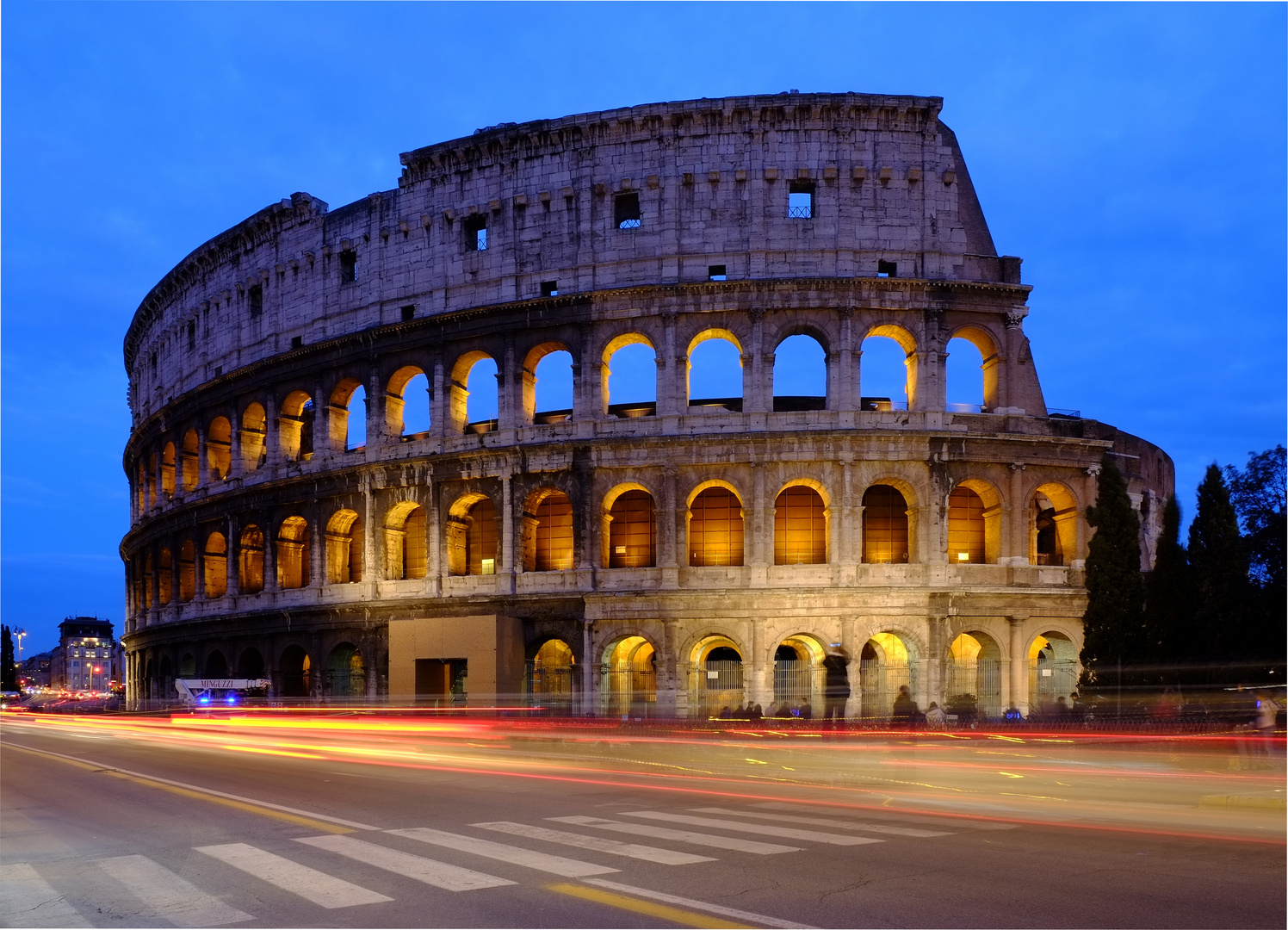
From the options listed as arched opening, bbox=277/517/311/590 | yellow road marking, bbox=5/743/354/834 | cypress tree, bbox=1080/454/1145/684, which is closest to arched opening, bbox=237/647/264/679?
arched opening, bbox=277/517/311/590

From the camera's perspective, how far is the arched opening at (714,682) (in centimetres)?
2977

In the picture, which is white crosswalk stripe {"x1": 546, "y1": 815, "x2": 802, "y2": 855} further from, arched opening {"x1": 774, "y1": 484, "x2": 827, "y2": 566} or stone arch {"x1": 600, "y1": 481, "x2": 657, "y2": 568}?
stone arch {"x1": 600, "y1": 481, "x2": 657, "y2": 568}

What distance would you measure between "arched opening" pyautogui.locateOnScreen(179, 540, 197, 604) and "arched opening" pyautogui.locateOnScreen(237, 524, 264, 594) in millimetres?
3547

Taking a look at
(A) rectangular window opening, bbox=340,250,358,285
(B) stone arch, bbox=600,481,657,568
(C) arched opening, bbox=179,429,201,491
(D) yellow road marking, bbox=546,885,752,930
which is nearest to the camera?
(D) yellow road marking, bbox=546,885,752,930

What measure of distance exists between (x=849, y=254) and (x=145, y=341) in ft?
111

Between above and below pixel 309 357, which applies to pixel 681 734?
below

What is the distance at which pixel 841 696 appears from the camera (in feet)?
97.0

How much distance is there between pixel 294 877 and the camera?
27.8 ft

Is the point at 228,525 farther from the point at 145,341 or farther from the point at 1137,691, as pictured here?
the point at 1137,691

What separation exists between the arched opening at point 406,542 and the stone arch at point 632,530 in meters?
6.00

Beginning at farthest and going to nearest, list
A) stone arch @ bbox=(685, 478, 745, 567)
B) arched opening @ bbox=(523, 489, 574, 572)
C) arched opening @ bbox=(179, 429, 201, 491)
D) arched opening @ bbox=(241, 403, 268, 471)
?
arched opening @ bbox=(179, 429, 201, 491) → arched opening @ bbox=(241, 403, 268, 471) → arched opening @ bbox=(523, 489, 574, 572) → stone arch @ bbox=(685, 478, 745, 567)

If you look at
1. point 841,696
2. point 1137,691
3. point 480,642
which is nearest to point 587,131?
point 480,642

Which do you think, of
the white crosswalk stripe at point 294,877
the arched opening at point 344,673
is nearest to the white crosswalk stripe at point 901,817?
the white crosswalk stripe at point 294,877

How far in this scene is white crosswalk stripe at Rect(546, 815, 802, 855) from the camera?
9508 mm
